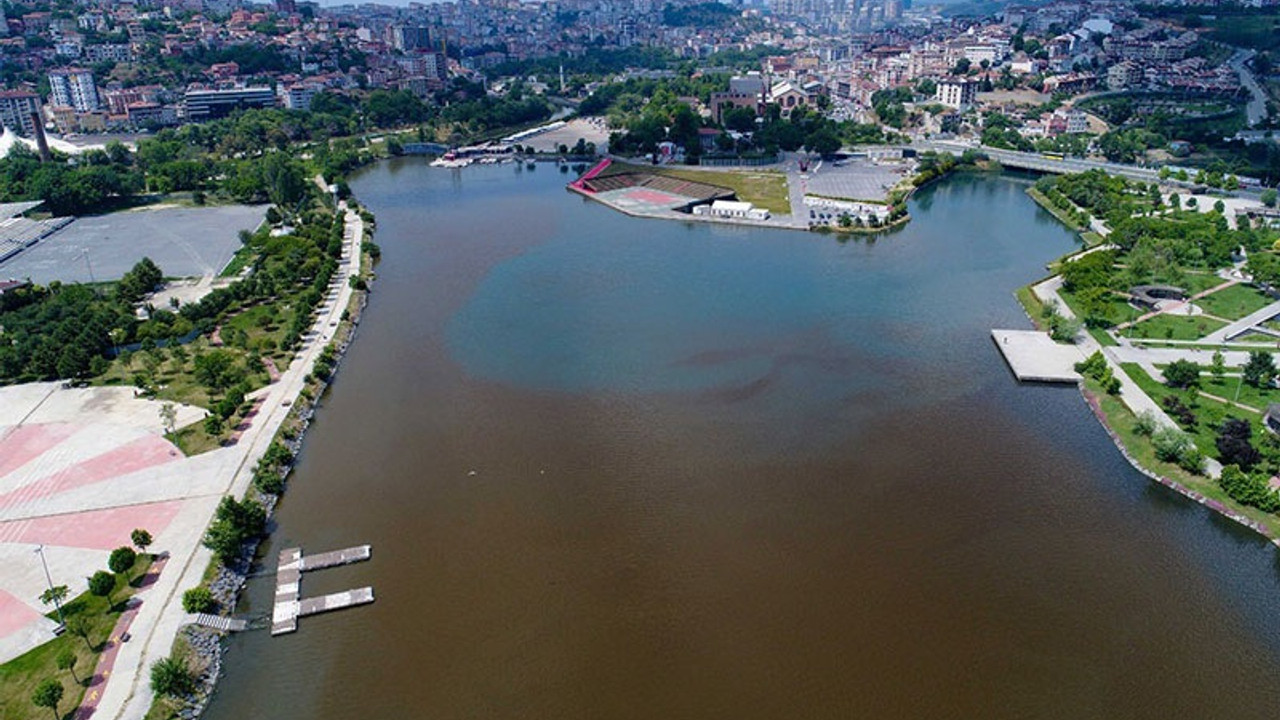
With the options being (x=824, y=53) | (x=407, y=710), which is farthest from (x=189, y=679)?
(x=824, y=53)

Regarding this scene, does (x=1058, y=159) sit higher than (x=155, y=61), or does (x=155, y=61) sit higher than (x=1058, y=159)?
(x=155, y=61)

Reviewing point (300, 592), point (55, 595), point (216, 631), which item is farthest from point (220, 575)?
point (55, 595)

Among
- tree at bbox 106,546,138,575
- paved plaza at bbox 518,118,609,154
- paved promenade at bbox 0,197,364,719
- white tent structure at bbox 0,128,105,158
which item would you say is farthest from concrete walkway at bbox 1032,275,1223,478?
white tent structure at bbox 0,128,105,158

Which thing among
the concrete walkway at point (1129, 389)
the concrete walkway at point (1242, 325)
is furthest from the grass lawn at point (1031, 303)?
the concrete walkway at point (1242, 325)

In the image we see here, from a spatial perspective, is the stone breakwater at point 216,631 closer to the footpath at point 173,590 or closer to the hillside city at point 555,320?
the hillside city at point 555,320

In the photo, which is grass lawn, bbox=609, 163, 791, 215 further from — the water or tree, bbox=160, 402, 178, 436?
tree, bbox=160, 402, 178, 436

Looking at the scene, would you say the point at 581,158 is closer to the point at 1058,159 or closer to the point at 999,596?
the point at 1058,159
